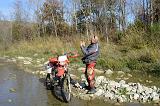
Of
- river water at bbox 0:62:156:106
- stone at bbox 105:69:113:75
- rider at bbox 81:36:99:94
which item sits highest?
rider at bbox 81:36:99:94

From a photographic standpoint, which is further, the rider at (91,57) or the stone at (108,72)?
the stone at (108,72)

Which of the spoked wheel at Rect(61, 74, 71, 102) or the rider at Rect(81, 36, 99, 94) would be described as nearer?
the spoked wheel at Rect(61, 74, 71, 102)

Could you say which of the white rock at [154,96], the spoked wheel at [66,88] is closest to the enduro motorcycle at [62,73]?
the spoked wheel at [66,88]

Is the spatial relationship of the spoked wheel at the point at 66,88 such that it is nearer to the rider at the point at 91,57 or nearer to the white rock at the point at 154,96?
the rider at the point at 91,57

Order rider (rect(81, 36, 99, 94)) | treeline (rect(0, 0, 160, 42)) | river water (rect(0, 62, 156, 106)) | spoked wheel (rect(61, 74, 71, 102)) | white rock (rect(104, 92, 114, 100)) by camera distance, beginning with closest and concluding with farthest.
A: river water (rect(0, 62, 156, 106)) → spoked wheel (rect(61, 74, 71, 102)) → white rock (rect(104, 92, 114, 100)) → rider (rect(81, 36, 99, 94)) → treeline (rect(0, 0, 160, 42))

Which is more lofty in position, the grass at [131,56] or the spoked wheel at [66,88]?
the grass at [131,56]

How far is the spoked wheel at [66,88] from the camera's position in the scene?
450 inches

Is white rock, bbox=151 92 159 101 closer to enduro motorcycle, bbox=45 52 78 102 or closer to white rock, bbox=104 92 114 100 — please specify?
white rock, bbox=104 92 114 100

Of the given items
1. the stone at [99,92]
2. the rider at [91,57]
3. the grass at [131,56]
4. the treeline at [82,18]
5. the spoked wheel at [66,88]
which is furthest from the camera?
the treeline at [82,18]

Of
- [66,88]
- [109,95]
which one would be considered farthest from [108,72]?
[109,95]

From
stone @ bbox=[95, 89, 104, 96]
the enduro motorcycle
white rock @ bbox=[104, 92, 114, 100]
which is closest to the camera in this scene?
white rock @ bbox=[104, 92, 114, 100]

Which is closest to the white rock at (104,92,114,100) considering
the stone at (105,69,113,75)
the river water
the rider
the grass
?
the river water

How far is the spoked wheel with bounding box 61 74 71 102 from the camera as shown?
37.5 feet

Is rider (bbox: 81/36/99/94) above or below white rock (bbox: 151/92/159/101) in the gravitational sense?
above
